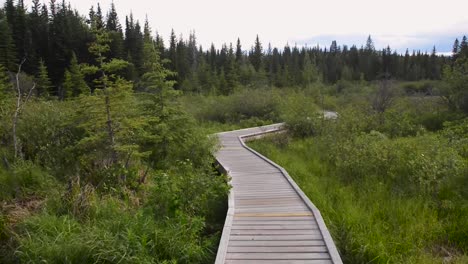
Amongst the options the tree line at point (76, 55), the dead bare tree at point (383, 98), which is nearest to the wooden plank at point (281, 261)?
the dead bare tree at point (383, 98)

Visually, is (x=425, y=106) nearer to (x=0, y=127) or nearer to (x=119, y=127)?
(x=119, y=127)

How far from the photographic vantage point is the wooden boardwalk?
14.7ft

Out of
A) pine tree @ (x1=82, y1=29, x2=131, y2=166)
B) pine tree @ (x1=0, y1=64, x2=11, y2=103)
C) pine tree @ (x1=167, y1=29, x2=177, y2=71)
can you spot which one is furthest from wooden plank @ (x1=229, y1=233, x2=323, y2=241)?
pine tree @ (x1=167, y1=29, x2=177, y2=71)

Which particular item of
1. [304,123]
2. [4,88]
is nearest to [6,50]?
[4,88]

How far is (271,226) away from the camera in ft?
17.9

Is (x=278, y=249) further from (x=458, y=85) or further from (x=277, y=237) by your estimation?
(x=458, y=85)

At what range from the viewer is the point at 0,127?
8977mm

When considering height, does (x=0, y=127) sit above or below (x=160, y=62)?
below

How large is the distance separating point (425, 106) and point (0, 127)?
22.6 meters

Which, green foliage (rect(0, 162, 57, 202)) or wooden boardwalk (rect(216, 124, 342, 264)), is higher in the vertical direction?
green foliage (rect(0, 162, 57, 202))

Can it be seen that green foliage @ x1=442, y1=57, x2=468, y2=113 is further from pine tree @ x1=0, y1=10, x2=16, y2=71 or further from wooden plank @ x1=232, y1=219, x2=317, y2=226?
pine tree @ x1=0, y1=10, x2=16, y2=71

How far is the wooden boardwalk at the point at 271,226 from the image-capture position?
A: 14.7ft

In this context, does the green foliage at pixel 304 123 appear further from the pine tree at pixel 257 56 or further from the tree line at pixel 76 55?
the pine tree at pixel 257 56

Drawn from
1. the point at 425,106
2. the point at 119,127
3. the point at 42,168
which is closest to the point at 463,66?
the point at 425,106
